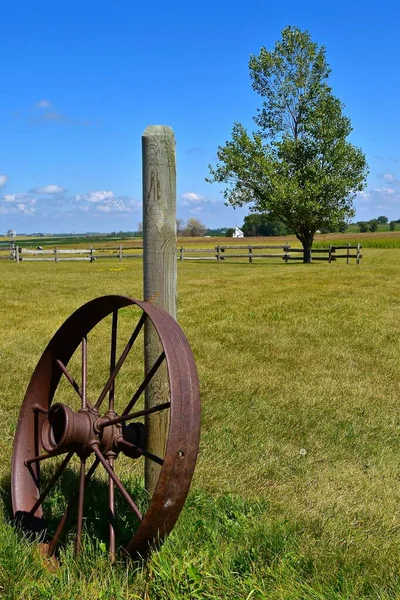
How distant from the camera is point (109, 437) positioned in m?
3.00

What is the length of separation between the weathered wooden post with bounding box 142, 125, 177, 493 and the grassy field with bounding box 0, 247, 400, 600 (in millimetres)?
656

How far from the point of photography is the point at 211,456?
4.44 metres

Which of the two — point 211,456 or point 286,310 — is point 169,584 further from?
point 286,310

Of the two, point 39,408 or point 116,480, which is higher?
point 39,408

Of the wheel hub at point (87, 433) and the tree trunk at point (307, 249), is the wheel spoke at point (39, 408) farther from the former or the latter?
the tree trunk at point (307, 249)

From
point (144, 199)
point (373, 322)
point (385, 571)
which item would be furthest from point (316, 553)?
point (373, 322)

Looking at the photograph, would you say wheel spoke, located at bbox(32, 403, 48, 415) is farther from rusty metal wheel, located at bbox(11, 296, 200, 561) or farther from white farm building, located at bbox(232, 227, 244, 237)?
white farm building, located at bbox(232, 227, 244, 237)

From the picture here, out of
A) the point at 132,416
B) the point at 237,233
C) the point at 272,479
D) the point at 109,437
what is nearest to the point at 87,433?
the point at 109,437

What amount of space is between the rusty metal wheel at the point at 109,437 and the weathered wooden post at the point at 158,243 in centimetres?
6

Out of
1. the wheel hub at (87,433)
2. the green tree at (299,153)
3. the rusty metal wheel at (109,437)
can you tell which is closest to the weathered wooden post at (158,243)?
the rusty metal wheel at (109,437)

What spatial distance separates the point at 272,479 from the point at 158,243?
188 cm

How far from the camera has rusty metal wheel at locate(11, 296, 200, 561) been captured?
8.28ft

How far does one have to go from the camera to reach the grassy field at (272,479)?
264 cm

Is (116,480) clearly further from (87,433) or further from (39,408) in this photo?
(39,408)
